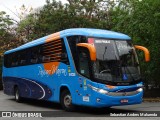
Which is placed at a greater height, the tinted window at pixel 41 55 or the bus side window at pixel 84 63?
the tinted window at pixel 41 55

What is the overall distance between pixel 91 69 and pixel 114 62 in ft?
3.15

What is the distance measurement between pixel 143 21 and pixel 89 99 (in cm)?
1044

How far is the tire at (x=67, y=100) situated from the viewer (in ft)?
49.2

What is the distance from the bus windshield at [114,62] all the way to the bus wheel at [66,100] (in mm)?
2177

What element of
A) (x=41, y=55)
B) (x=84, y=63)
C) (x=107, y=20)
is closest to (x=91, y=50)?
(x=84, y=63)

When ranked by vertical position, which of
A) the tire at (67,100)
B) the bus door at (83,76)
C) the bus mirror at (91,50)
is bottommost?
the tire at (67,100)

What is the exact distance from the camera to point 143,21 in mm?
22641

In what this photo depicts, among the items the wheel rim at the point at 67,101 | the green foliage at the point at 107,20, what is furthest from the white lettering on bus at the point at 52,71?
the green foliage at the point at 107,20

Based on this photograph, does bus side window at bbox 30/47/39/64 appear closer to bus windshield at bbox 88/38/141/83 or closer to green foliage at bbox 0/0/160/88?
bus windshield at bbox 88/38/141/83

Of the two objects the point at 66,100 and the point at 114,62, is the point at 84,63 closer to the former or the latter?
the point at 114,62

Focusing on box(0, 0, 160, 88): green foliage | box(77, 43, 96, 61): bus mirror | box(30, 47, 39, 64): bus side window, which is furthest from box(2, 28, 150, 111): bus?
box(0, 0, 160, 88): green foliage

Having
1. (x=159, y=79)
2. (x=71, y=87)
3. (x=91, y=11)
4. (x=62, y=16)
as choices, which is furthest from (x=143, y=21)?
(x=91, y=11)

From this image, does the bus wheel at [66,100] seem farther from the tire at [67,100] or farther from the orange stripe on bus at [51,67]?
the orange stripe on bus at [51,67]

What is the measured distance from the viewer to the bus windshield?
13500 mm
